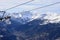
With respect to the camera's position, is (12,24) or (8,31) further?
(12,24)

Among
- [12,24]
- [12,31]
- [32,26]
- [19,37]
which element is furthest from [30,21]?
[19,37]

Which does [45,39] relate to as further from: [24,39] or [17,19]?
[17,19]

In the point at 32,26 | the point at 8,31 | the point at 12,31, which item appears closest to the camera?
the point at 8,31

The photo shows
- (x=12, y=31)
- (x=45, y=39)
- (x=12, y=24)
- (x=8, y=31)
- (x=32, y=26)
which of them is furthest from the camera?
(x=32, y=26)

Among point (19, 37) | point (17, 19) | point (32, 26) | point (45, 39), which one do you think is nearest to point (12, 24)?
point (17, 19)

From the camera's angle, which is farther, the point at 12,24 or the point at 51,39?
the point at 12,24

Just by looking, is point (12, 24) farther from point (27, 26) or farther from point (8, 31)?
point (8, 31)

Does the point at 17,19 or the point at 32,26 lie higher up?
the point at 17,19

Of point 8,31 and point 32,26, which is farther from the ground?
point 8,31

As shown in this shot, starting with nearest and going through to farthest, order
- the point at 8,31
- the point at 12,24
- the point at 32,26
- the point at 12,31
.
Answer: the point at 8,31
the point at 12,31
the point at 12,24
the point at 32,26
